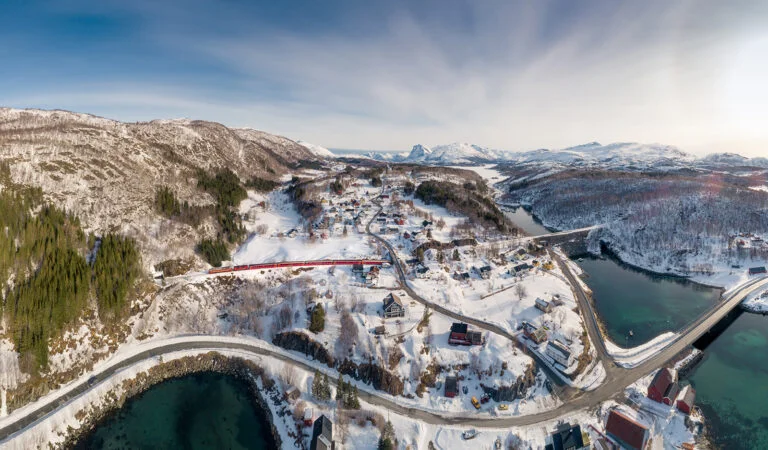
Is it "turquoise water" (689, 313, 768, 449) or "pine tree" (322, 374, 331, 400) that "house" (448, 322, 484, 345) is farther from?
"turquoise water" (689, 313, 768, 449)

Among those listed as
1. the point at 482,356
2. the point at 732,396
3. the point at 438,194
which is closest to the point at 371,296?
the point at 482,356

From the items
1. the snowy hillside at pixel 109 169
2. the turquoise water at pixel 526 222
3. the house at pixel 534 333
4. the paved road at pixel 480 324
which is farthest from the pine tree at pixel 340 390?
the turquoise water at pixel 526 222

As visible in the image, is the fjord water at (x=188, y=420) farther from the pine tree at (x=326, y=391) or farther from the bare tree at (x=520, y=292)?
the bare tree at (x=520, y=292)

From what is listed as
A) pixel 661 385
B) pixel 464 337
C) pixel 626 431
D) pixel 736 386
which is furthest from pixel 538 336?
pixel 736 386

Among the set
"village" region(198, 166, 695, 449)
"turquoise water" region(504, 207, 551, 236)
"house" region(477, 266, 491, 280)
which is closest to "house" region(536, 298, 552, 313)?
"village" region(198, 166, 695, 449)

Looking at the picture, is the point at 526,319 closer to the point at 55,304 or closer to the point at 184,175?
the point at 55,304

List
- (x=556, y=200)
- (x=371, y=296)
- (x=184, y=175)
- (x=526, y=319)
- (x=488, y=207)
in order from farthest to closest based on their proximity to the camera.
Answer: (x=556, y=200)
(x=488, y=207)
(x=184, y=175)
(x=371, y=296)
(x=526, y=319)

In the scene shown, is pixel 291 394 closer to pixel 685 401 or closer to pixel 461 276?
pixel 461 276
